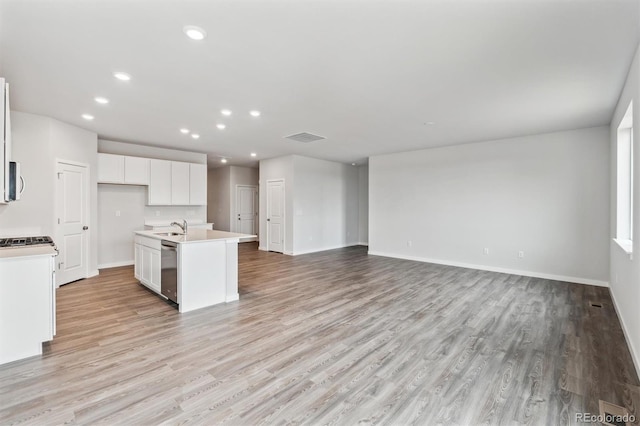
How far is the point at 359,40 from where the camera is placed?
92.8 inches

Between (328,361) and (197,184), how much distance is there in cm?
583

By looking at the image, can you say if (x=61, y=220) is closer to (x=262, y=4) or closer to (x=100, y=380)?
(x=100, y=380)

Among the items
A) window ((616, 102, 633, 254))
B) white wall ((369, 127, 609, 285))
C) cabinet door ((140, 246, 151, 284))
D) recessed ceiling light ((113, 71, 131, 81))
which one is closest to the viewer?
recessed ceiling light ((113, 71, 131, 81))

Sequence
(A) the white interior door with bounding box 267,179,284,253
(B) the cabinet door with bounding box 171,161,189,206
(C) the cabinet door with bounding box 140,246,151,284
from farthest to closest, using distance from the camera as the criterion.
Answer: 1. (A) the white interior door with bounding box 267,179,284,253
2. (B) the cabinet door with bounding box 171,161,189,206
3. (C) the cabinet door with bounding box 140,246,151,284

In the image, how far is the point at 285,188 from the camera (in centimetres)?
790

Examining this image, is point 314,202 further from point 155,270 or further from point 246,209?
point 155,270

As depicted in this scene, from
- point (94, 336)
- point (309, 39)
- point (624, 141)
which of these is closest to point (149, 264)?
point (94, 336)

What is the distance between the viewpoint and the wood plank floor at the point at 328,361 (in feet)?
6.26

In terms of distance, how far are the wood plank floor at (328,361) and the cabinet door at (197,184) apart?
301cm

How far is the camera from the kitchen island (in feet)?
12.0

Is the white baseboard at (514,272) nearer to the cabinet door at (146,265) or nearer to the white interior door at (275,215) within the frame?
the white interior door at (275,215)

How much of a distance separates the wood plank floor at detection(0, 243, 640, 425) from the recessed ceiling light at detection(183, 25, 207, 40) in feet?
8.69

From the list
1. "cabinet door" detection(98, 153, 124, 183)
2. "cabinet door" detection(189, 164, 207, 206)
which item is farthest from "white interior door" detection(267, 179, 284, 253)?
"cabinet door" detection(98, 153, 124, 183)

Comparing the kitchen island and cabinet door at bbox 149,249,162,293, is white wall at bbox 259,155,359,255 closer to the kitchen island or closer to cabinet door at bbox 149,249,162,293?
the kitchen island
